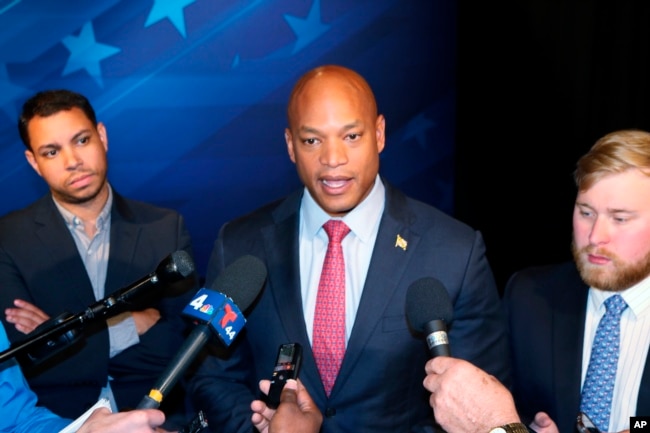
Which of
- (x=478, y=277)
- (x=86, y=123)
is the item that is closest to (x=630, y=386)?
(x=478, y=277)

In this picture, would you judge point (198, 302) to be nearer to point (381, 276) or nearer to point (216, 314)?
point (216, 314)

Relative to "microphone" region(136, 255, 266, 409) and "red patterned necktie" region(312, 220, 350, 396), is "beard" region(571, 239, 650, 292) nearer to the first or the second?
"red patterned necktie" region(312, 220, 350, 396)

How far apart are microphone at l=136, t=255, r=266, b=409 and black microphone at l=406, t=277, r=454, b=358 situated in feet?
1.41

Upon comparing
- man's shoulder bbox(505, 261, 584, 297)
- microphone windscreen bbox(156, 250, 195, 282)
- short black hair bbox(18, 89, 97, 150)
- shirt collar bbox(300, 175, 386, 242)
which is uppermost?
short black hair bbox(18, 89, 97, 150)

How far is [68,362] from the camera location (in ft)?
10.5

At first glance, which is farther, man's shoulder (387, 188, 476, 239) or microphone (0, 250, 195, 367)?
man's shoulder (387, 188, 476, 239)

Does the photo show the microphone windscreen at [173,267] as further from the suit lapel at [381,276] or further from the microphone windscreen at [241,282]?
the suit lapel at [381,276]

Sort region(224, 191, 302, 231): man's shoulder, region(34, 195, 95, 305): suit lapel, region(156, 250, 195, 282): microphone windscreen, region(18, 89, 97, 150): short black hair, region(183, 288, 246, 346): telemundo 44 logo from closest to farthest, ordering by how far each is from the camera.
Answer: region(183, 288, 246, 346): telemundo 44 logo → region(156, 250, 195, 282): microphone windscreen → region(224, 191, 302, 231): man's shoulder → region(34, 195, 95, 305): suit lapel → region(18, 89, 97, 150): short black hair

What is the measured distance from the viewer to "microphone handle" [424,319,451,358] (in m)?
1.78

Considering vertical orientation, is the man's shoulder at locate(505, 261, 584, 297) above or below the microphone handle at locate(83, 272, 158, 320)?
below

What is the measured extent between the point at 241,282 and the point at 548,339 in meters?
1.31

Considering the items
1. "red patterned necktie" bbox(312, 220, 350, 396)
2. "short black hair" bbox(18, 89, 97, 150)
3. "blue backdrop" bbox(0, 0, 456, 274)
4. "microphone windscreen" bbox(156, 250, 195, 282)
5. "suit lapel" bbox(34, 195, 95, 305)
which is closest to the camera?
"microphone windscreen" bbox(156, 250, 195, 282)

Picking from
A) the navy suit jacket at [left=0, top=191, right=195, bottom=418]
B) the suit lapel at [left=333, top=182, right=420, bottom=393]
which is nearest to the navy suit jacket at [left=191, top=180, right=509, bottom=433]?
the suit lapel at [left=333, top=182, right=420, bottom=393]

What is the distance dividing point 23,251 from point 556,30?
3.65 m
